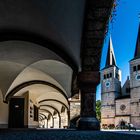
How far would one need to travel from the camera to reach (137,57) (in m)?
56.6

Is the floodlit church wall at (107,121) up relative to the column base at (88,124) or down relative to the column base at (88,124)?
down

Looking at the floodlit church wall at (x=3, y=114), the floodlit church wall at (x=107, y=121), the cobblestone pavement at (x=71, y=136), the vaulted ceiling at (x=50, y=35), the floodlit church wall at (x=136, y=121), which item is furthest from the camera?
the floodlit church wall at (x=107, y=121)

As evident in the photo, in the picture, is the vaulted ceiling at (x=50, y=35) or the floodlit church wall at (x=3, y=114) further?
the floodlit church wall at (x=3, y=114)

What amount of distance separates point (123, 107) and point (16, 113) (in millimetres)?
43820

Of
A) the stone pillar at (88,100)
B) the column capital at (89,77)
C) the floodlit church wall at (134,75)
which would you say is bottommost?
the stone pillar at (88,100)

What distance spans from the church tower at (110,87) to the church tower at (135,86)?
24.5 ft

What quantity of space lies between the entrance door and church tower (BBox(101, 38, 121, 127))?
147ft

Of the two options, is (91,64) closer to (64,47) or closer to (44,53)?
(64,47)

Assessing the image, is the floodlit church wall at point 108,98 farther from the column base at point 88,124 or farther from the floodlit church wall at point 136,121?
the column base at point 88,124

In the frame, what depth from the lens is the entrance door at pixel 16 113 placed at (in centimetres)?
1709

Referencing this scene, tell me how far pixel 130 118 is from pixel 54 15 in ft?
165

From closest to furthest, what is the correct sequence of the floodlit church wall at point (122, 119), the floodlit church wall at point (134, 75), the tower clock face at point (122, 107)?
the floodlit church wall at point (122, 119), the floodlit church wall at point (134, 75), the tower clock face at point (122, 107)

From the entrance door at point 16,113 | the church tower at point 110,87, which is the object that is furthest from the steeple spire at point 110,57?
the entrance door at point 16,113

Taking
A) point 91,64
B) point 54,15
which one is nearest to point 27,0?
point 54,15
